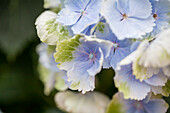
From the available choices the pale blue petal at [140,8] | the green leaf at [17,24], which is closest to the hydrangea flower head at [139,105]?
the pale blue petal at [140,8]

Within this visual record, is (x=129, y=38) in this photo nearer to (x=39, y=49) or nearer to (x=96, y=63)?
(x=96, y=63)

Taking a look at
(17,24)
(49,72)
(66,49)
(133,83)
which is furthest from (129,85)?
(17,24)

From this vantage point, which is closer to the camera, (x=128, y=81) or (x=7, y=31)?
(x=128, y=81)

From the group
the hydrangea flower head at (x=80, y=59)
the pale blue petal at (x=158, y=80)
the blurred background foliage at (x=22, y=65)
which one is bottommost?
the blurred background foliage at (x=22, y=65)

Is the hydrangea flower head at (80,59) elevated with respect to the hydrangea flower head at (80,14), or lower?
lower

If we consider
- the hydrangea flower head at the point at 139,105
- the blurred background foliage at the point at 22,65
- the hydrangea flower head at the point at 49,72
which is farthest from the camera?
the blurred background foliage at the point at 22,65

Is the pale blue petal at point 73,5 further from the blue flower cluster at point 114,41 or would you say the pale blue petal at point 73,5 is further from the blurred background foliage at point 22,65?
the blurred background foliage at point 22,65

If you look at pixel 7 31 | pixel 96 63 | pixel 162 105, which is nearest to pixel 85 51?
pixel 96 63

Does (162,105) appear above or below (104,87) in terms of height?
above
